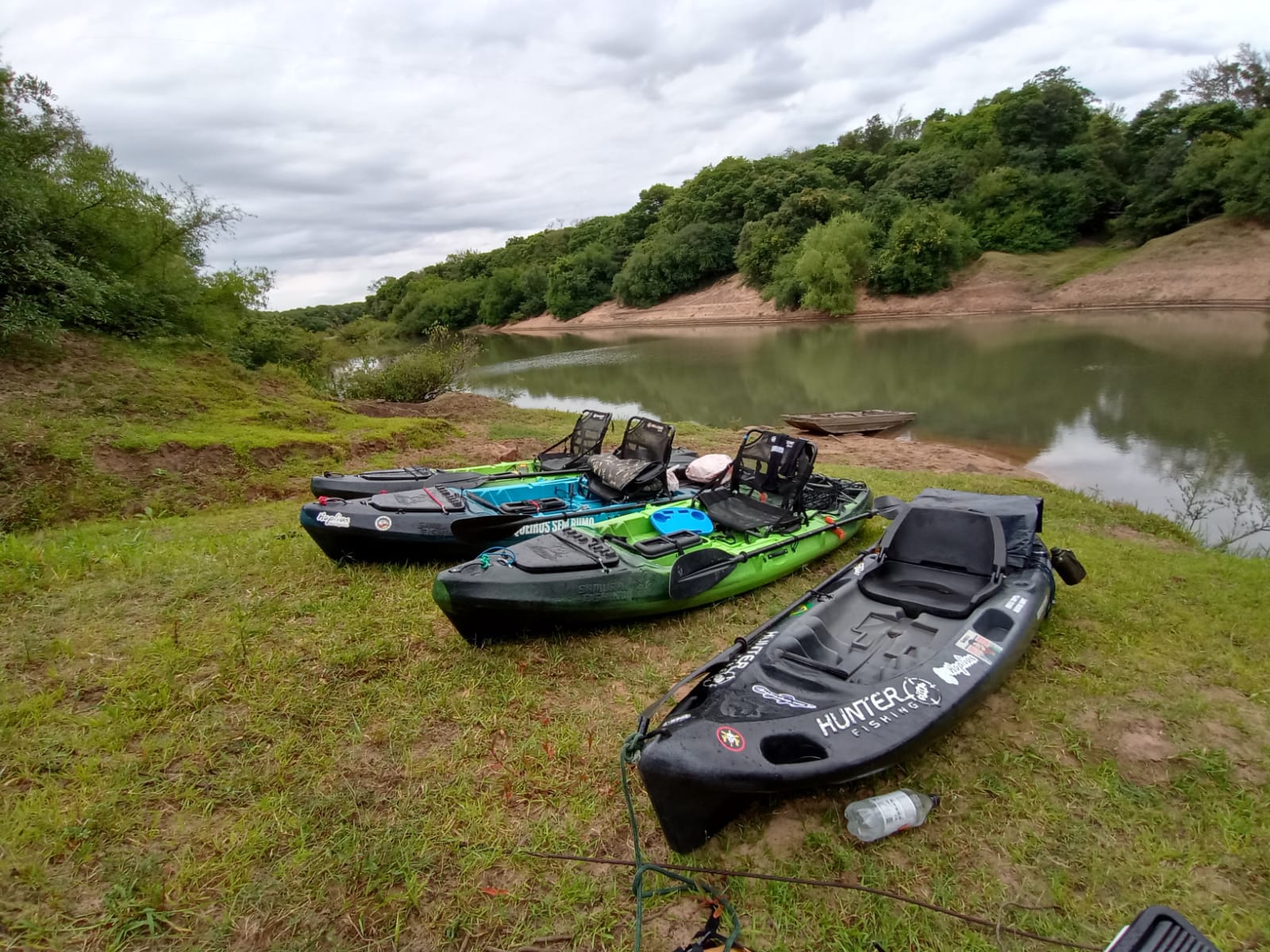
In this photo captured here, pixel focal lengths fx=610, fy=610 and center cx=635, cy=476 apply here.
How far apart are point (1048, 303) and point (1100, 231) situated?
11.9 metres

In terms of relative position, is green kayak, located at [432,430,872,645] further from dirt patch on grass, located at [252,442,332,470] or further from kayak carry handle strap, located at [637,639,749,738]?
dirt patch on grass, located at [252,442,332,470]

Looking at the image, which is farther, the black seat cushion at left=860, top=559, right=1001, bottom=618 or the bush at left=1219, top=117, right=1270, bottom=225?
the bush at left=1219, top=117, right=1270, bottom=225

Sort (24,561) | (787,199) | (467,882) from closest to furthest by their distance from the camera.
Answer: (467,882) < (24,561) < (787,199)

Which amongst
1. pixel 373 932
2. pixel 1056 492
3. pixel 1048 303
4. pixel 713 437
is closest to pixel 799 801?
pixel 373 932

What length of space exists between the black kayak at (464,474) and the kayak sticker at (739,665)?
4014 millimetres

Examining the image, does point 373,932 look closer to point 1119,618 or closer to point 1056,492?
point 1119,618

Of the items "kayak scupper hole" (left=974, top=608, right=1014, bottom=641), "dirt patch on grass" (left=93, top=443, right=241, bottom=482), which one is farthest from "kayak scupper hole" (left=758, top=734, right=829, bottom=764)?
"dirt patch on grass" (left=93, top=443, right=241, bottom=482)

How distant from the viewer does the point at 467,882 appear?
2646mm

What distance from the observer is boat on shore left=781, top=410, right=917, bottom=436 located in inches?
578

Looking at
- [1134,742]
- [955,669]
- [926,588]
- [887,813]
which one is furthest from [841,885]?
[926,588]

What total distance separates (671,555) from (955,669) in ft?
7.00

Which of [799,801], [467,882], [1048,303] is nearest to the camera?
[467,882]

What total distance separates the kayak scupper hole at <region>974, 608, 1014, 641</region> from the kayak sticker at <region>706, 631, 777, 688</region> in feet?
4.27

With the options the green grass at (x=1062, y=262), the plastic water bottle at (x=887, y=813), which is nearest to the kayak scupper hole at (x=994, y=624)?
the plastic water bottle at (x=887, y=813)
